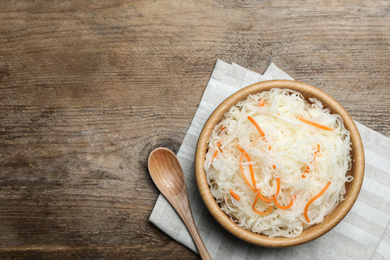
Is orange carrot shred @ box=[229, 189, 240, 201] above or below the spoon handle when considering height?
above

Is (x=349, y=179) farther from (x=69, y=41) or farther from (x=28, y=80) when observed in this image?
(x=28, y=80)

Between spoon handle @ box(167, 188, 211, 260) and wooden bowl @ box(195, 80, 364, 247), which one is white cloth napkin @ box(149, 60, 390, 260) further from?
wooden bowl @ box(195, 80, 364, 247)

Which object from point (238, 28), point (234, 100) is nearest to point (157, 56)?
point (238, 28)

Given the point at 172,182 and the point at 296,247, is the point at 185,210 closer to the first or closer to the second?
the point at 172,182

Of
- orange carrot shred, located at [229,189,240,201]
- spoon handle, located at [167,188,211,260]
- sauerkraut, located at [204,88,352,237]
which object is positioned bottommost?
spoon handle, located at [167,188,211,260]

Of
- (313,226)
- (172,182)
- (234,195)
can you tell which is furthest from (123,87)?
(313,226)

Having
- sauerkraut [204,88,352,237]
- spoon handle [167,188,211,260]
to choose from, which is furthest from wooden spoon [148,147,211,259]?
sauerkraut [204,88,352,237]
